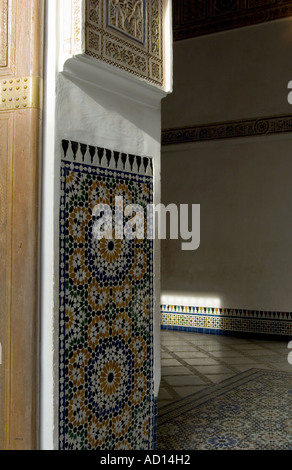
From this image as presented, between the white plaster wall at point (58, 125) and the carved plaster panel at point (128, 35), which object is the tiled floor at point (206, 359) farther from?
the carved plaster panel at point (128, 35)

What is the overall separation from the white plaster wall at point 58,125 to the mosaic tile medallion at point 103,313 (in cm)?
3

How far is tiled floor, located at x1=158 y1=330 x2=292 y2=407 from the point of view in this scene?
321 cm

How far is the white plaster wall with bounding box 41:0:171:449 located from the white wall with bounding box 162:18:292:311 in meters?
3.17

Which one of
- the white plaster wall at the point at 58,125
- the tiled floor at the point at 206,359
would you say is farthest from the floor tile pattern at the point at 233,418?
the white plaster wall at the point at 58,125

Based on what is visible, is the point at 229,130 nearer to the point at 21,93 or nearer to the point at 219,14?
the point at 219,14

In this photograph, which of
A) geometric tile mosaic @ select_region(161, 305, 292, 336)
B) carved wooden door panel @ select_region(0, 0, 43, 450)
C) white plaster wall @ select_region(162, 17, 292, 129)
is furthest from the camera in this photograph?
white plaster wall @ select_region(162, 17, 292, 129)

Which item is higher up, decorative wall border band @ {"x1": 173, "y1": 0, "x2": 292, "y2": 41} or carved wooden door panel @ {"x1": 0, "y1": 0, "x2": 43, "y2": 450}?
decorative wall border band @ {"x1": 173, "y1": 0, "x2": 292, "y2": 41}

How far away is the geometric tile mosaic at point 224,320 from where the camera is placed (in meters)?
4.73

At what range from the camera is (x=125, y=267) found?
183cm

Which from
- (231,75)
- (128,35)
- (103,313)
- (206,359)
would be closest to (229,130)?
(231,75)

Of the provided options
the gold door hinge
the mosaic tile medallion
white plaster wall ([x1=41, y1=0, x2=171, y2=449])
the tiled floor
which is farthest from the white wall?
the gold door hinge

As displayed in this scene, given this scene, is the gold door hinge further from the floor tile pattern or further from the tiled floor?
the tiled floor

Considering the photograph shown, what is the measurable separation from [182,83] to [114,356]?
13.3 ft
